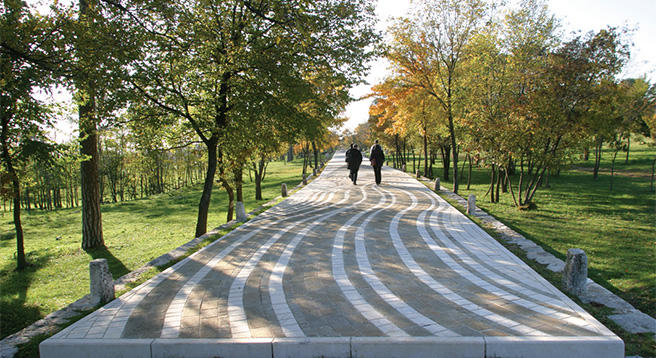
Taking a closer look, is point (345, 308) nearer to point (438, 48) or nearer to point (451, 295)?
point (451, 295)

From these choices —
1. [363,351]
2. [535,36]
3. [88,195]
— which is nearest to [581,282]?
[363,351]

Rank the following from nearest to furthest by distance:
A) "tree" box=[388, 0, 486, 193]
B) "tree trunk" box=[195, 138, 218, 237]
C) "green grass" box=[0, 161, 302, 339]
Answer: "green grass" box=[0, 161, 302, 339] → "tree trunk" box=[195, 138, 218, 237] → "tree" box=[388, 0, 486, 193]

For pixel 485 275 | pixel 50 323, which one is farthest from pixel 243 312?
pixel 485 275

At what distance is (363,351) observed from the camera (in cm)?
365

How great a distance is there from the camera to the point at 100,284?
5.11 meters

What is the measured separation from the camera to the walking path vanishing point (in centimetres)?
368

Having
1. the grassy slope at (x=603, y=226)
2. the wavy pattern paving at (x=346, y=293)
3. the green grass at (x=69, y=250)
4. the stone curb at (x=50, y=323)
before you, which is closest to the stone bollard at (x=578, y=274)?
the wavy pattern paving at (x=346, y=293)

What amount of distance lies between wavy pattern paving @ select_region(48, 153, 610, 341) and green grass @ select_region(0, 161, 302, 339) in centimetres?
282

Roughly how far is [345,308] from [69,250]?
11708 millimetres

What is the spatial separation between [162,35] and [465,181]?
25.1 m

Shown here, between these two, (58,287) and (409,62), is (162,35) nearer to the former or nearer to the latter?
(58,287)

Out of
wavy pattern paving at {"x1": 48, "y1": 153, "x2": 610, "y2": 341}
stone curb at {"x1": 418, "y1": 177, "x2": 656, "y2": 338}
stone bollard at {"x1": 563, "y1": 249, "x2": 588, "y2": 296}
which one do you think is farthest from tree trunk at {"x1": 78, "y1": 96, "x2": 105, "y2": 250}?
stone bollard at {"x1": 563, "y1": 249, "x2": 588, "y2": 296}

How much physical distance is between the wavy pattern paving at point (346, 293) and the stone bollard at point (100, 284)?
11.1 inches

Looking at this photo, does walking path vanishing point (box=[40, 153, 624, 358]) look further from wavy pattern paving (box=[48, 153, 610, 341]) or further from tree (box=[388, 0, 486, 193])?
tree (box=[388, 0, 486, 193])
